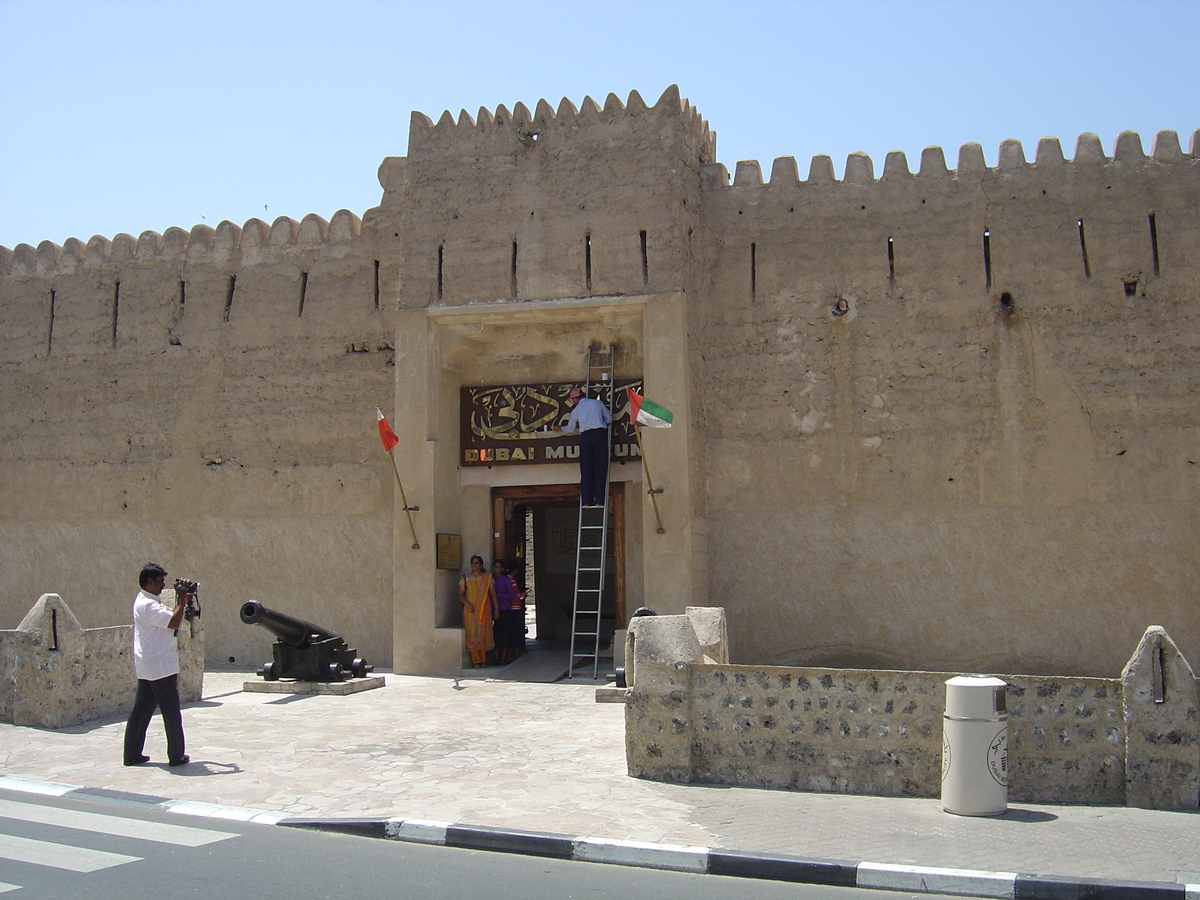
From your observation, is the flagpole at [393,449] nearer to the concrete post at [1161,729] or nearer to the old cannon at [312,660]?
the old cannon at [312,660]

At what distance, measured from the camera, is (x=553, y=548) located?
17578mm

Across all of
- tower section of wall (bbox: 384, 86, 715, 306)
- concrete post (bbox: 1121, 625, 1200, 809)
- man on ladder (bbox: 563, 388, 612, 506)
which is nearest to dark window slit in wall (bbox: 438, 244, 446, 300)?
tower section of wall (bbox: 384, 86, 715, 306)

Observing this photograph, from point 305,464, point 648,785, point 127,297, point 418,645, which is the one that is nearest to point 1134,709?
point 648,785

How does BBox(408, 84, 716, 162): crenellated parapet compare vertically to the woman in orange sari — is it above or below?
Result: above

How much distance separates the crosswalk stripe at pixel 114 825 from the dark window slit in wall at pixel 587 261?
882 cm

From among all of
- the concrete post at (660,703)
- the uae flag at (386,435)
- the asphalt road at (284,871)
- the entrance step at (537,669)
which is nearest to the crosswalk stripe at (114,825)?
the asphalt road at (284,871)

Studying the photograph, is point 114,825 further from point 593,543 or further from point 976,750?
point 593,543

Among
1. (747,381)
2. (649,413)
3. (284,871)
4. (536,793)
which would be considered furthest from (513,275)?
(284,871)

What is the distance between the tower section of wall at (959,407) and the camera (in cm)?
1221

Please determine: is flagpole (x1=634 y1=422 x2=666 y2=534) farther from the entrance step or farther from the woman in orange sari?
the woman in orange sari

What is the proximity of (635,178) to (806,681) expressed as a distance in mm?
8279

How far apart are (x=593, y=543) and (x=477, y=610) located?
5.76 ft

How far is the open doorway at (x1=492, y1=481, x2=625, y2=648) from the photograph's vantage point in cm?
1398

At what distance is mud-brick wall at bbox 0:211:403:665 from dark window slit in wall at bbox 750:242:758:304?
16.1 feet
